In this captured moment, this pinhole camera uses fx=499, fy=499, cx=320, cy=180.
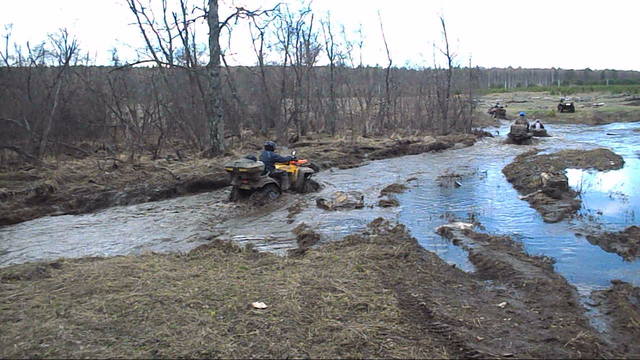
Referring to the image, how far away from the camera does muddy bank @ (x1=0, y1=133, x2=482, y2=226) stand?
11.7 meters

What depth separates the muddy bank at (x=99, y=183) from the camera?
11.7 metres

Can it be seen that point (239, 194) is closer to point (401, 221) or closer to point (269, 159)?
point (269, 159)

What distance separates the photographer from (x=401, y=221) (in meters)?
9.70

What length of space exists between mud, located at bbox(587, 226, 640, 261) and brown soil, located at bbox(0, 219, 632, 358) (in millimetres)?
1557

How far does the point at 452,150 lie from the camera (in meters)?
23.1

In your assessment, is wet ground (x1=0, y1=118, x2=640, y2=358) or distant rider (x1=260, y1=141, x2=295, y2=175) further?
distant rider (x1=260, y1=141, x2=295, y2=175)

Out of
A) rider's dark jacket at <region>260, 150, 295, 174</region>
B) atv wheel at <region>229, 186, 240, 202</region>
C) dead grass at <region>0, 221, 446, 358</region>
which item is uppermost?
rider's dark jacket at <region>260, 150, 295, 174</region>

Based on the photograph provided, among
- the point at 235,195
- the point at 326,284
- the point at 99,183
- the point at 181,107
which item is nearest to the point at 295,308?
the point at 326,284

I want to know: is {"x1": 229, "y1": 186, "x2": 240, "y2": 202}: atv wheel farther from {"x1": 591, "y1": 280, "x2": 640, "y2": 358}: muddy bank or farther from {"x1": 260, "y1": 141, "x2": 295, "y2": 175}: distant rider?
{"x1": 591, "y1": 280, "x2": 640, "y2": 358}: muddy bank

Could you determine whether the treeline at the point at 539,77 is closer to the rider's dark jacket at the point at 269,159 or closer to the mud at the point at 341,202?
the mud at the point at 341,202

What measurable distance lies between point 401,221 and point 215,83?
33.7ft

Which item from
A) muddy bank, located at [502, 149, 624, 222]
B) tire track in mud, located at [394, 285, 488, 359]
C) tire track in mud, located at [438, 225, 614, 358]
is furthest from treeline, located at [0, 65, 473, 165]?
tire track in mud, located at [394, 285, 488, 359]

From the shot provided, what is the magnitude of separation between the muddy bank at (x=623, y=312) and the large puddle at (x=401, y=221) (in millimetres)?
300

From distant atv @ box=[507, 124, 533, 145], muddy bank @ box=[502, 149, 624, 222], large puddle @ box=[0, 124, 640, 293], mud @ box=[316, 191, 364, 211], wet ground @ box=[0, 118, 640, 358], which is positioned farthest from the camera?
distant atv @ box=[507, 124, 533, 145]
